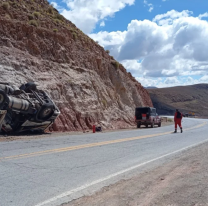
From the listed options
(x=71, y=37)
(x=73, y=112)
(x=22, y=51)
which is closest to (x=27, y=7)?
(x=71, y=37)

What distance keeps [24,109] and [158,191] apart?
13585 millimetres

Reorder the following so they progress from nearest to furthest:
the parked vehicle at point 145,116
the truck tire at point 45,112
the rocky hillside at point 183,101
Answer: the truck tire at point 45,112 < the parked vehicle at point 145,116 < the rocky hillside at point 183,101

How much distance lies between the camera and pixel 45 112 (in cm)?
1930

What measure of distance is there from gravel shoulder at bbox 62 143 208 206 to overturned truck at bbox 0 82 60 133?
1114 cm

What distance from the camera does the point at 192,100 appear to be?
4459 inches

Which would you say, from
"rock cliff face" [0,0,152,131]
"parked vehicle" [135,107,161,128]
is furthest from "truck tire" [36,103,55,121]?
"parked vehicle" [135,107,161,128]

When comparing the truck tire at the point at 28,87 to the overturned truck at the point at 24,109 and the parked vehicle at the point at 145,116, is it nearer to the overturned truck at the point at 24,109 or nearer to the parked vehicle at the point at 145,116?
the overturned truck at the point at 24,109

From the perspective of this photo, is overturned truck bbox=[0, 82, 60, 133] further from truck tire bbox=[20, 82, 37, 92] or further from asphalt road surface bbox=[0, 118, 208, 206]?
asphalt road surface bbox=[0, 118, 208, 206]

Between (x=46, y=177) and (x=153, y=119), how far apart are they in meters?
25.1

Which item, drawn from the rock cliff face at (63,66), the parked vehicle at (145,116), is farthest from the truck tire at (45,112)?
the parked vehicle at (145,116)

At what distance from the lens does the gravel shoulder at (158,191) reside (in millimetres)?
5391

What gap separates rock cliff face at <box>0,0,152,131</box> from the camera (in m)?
23.3

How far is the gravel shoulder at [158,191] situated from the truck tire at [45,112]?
38.9 ft

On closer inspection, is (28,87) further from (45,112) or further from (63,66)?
(63,66)
